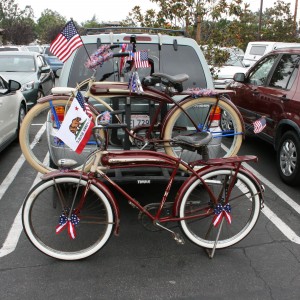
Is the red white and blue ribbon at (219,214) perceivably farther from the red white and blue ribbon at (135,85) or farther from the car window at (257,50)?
the car window at (257,50)

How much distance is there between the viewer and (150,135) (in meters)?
4.19

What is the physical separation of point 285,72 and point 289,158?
1307mm

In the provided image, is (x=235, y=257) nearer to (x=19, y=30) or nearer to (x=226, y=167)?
(x=226, y=167)

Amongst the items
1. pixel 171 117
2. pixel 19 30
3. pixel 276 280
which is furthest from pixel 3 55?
pixel 19 30

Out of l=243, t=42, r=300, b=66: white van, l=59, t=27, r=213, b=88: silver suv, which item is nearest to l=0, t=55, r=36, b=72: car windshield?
l=59, t=27, r=213, b=88: silver suv

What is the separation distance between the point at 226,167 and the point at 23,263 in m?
1.95

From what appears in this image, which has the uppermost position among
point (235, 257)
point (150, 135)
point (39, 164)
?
point (150, 135)

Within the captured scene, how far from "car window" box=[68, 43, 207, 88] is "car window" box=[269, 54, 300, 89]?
1648mm

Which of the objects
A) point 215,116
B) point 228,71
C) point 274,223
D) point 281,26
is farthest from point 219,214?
point 281,26

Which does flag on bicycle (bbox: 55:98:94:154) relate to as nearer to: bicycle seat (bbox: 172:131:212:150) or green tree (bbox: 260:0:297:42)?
bicycle seat (bbox: 172:131:212:150)

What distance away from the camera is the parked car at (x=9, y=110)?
6.17m

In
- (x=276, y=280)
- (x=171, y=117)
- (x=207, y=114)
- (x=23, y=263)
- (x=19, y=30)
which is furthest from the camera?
(x=19, y=30)

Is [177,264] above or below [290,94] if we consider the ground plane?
below

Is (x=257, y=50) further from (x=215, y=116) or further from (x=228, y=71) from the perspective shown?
(x=215, y=116)
